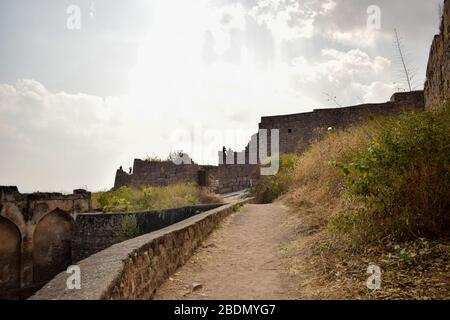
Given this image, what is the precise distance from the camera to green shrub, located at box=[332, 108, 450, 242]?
10.8ft

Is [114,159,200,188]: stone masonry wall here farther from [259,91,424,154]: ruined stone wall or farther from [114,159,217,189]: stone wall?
[259,91,424,154]: ruined stone wall

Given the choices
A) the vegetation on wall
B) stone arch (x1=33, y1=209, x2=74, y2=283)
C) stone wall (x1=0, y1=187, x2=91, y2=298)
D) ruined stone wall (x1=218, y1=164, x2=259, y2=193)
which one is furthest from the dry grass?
ruined stone wall (x1=218, y1=164, x2=259, y2=193)

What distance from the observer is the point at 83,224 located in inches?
450

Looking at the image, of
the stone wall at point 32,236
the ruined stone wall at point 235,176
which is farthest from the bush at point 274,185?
the ruined stone wall at point 235,176

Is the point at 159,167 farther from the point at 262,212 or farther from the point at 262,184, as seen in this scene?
the point at 262,212

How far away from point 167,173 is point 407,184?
730 inches

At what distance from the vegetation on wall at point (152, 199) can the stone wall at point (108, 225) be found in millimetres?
2249

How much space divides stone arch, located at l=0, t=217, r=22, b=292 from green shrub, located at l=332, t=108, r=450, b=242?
11306 mm

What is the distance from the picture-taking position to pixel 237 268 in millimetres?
4340

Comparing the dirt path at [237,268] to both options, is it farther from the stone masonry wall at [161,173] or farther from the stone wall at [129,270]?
the stone masonry wall at [161,173]

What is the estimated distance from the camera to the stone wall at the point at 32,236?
10.9 metres

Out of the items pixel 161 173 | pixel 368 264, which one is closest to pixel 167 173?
pixel 161 173
